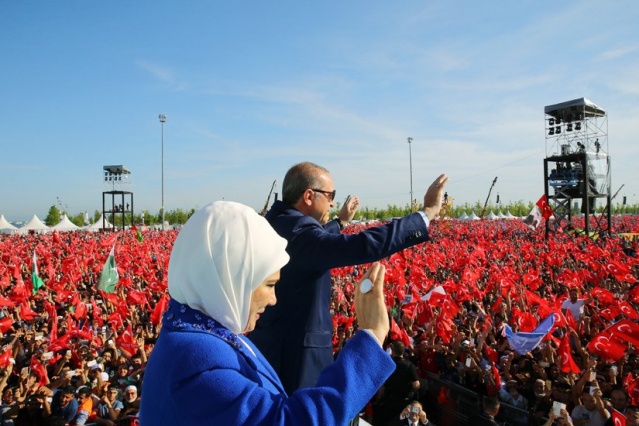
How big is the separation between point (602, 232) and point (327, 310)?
30.9 meters

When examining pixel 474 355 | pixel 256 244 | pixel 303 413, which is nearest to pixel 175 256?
pixel 256 244

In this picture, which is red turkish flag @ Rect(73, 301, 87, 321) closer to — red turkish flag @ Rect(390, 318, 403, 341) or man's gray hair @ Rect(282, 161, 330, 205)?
red turkish flag @ Rect(390, 318, 403, 341)

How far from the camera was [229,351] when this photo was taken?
1165 mm

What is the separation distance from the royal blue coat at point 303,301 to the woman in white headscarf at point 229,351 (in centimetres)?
63

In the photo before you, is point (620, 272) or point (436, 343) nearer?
point (436, 343)

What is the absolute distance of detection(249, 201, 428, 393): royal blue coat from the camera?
1.96m

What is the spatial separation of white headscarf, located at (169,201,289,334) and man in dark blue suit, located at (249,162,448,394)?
0.69 metres

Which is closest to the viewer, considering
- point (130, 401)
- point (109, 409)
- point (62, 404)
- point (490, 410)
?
point (490, 410)

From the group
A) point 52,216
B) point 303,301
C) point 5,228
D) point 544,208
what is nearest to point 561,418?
point 303,301

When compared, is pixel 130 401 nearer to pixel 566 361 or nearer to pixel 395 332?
pixel 395 332

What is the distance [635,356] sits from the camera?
655 cm

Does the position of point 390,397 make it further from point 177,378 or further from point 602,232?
point 602,232

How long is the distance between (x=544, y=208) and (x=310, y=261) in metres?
25.2

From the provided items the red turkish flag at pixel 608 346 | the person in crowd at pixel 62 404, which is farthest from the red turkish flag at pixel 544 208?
the person in crowd at pixel 62 404
